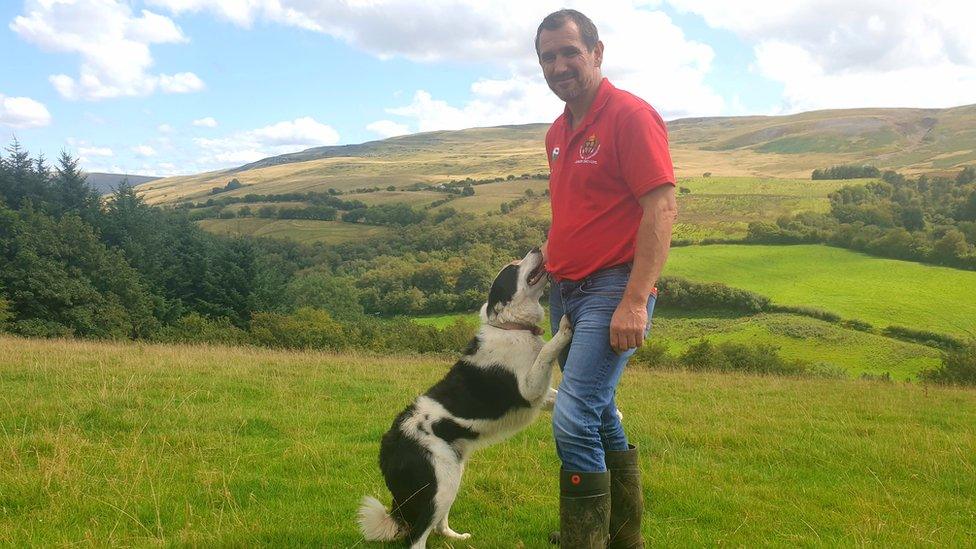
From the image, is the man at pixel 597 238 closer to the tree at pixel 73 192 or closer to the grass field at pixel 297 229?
the tree at pixel 73 192

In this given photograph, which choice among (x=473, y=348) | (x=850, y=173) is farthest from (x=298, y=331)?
(x=850, y=173)

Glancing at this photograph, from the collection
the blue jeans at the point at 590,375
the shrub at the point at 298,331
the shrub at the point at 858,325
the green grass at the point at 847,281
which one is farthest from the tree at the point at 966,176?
the blue jeans at the point at 590,375

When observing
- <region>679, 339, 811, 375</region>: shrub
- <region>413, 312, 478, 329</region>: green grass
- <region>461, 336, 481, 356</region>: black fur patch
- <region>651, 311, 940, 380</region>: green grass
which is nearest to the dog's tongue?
<region>461, 336, 481, 356</region>: black fur patch

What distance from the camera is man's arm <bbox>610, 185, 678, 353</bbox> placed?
9.86ft

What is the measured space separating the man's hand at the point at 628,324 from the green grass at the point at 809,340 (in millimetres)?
30696

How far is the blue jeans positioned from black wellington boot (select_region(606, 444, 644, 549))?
1.81ft

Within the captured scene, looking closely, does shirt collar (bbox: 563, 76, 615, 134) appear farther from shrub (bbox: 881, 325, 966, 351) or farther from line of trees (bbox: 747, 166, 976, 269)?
line of trees (bbox: 747, 166, 976, 269)

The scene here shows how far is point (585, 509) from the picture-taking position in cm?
324

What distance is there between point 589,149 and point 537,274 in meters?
1.10

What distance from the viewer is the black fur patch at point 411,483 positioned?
3.79 metres

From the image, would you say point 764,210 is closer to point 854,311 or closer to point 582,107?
point 854,311

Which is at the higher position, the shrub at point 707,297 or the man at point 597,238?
the man at point 597,238

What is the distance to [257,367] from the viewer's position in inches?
468

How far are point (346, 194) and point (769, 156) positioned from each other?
3879 inches
